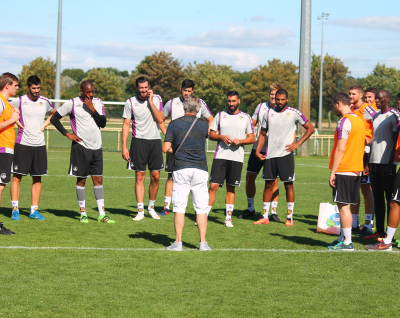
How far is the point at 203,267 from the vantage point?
5695mm

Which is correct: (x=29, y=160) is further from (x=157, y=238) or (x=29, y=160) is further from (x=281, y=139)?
(x=281, y=139)

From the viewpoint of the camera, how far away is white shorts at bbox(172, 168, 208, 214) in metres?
6.29

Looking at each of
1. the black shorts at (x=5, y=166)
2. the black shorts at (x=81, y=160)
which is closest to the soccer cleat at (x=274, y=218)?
the black shorts at (x=81, y=160)

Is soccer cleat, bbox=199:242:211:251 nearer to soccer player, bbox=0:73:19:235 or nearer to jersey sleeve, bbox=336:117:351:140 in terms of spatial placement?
jersey sleeve, bbox=336:117:351:140

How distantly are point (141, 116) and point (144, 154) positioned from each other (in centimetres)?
71

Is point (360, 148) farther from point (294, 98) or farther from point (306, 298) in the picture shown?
point (294, 98)

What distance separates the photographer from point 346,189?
6457mm

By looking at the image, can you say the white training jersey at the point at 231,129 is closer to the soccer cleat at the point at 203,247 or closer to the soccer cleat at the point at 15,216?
the soccer cleat at the point at 203,247

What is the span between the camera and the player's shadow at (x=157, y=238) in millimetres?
6977

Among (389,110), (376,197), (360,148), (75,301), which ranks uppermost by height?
(389,110)

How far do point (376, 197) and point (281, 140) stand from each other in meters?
1.89

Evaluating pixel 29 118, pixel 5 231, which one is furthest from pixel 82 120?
pixel 5 231

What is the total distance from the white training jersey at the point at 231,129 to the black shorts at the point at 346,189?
2.38 meters

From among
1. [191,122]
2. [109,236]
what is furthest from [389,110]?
[109,236]
